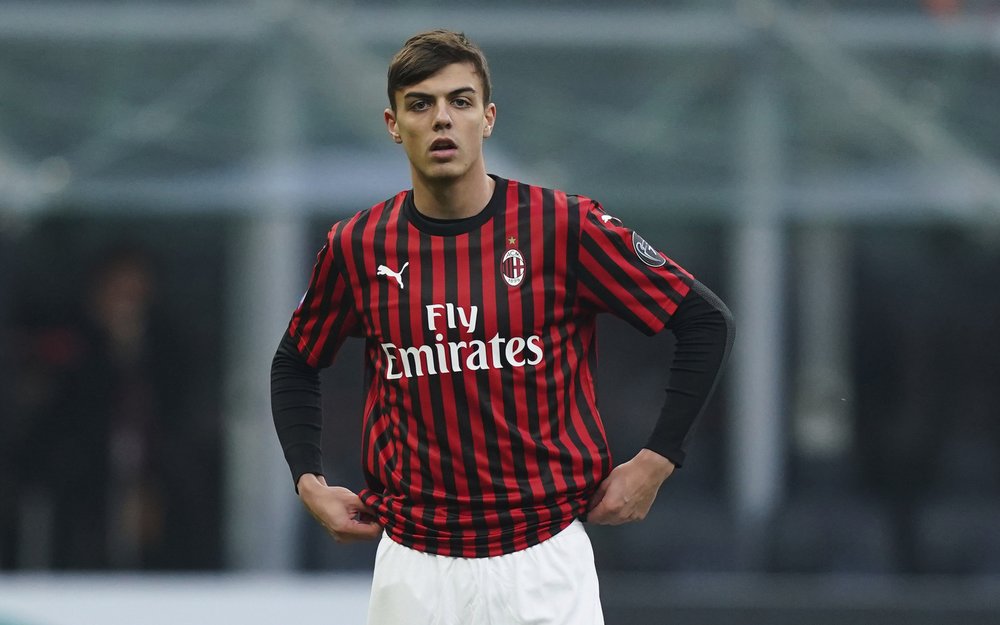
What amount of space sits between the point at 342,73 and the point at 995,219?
2.61m

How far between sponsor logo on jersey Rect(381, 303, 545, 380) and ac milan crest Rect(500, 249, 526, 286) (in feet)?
0.23

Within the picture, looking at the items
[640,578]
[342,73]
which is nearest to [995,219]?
[640,578]

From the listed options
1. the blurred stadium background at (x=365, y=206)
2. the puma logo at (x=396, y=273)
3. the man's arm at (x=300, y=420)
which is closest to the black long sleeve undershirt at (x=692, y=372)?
the puma logo at (x=396, y=273)

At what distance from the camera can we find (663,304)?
2689 millimetres

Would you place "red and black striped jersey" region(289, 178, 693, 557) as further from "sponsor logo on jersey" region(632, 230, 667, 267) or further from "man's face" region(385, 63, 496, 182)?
"man's face" region(385, 63, 496, 182)

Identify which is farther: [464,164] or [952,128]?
[952,128]

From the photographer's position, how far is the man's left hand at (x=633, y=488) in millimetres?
2664

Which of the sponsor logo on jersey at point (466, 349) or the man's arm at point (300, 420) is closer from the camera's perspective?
the sponsor logo on jersey at point (466, 349)

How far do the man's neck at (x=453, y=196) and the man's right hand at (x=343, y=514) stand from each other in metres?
0.48

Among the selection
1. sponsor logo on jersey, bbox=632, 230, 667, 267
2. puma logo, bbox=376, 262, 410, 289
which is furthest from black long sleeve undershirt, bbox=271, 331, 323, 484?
sponsor logo on jersey, bbox=632, 230, 667, 267

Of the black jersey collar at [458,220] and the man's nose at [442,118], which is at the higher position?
the man's nose at [442,118]

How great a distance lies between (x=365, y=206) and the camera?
21.2 ft

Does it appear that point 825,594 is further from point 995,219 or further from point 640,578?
point 995,219

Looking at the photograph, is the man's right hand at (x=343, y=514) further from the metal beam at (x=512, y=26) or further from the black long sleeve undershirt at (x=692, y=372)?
the metal beam at (x=512, y=26)
